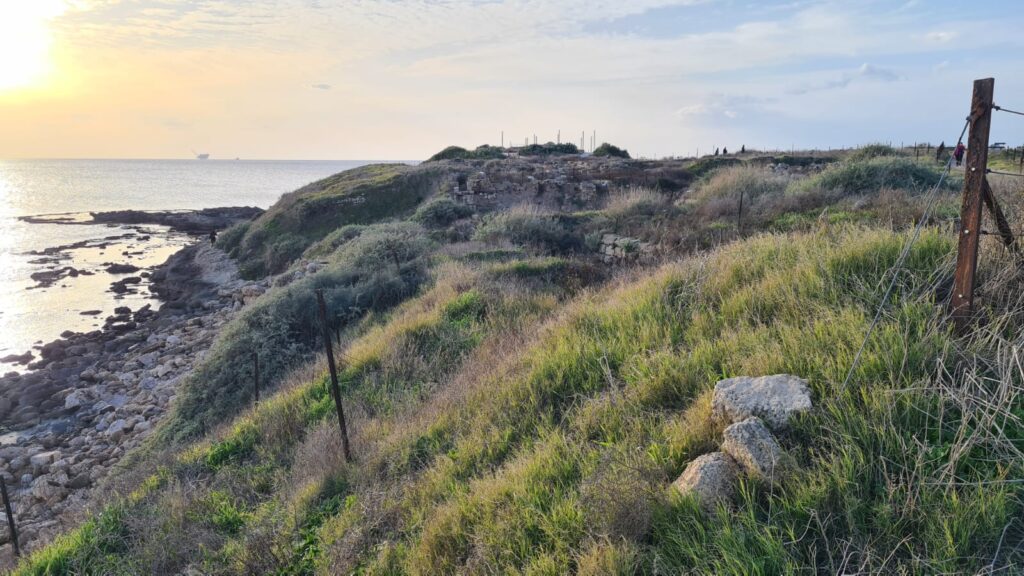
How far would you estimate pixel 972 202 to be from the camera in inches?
145

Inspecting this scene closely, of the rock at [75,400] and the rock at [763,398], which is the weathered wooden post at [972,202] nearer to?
the rock at [763,398]

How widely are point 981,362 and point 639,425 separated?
2218mm

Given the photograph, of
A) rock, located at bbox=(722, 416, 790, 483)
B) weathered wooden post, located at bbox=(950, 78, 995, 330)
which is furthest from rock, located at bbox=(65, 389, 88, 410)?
weathered wooden post, located at bbox=(950, 78, 995, 330)

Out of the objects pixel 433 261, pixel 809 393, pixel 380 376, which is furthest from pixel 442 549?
pixel 433 261

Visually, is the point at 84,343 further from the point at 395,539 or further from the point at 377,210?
the point at 395,539

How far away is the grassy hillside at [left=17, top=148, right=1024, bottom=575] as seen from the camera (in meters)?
2.90

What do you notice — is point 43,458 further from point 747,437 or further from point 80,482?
point 747,437

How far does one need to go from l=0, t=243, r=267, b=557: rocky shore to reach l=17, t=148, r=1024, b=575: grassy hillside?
2608mm

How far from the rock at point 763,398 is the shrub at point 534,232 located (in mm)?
10526

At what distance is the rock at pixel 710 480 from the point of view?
3.18 metres

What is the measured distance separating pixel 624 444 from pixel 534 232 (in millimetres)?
12059

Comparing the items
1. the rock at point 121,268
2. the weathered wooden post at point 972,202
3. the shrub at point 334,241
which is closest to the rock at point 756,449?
the weathered wooden post at point 972,202

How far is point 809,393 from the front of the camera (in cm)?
363

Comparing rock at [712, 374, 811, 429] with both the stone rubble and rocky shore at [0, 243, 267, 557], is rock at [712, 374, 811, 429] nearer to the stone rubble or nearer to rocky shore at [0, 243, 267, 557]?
the stone rubble
